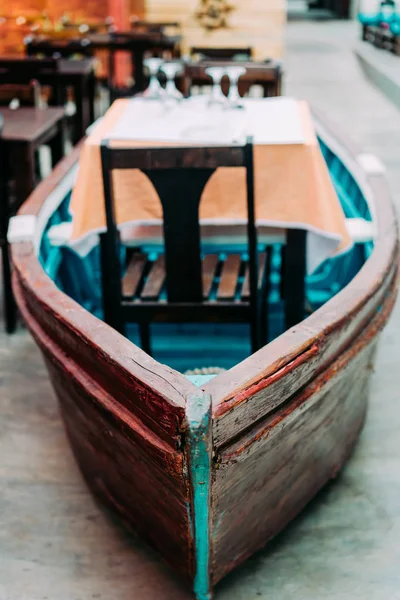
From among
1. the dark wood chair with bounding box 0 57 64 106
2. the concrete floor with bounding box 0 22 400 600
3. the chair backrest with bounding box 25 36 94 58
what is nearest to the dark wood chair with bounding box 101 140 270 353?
the concrete floor with bounding box 0 22 400 600

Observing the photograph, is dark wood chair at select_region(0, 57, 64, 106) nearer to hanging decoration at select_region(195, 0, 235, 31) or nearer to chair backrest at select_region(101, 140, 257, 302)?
chair backrest at select_region(101, 140, 257, 302)

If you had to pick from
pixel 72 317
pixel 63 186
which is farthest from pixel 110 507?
pixel 63 186

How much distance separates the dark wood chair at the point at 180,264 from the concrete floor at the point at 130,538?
0.53 m

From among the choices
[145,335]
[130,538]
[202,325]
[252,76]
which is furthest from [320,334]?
[252,76]

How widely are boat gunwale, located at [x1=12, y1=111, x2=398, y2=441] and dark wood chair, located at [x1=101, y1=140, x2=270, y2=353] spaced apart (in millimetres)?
302

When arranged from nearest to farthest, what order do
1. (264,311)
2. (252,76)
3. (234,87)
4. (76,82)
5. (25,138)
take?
(264,311) → (234,87) → (25,138) → (252,76) → (76,82)

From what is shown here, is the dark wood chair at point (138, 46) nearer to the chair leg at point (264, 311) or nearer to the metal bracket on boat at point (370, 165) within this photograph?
the metal bracket on boat at point (370, 165)

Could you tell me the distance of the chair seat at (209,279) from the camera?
2.53 metres

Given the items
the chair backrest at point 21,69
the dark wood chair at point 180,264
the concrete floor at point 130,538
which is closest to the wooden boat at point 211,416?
the concrete floor at point 130,538

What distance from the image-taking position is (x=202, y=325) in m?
3.20

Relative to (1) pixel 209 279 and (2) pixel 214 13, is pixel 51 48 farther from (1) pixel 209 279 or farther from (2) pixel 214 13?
(2) pixel 214 13

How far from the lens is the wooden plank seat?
99.7 inches

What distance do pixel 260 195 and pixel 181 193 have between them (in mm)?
368

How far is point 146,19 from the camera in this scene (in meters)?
9.78
